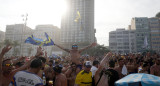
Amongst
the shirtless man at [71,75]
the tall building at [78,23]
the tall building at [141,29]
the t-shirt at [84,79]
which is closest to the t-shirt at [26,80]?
the t-shirt at [84,79]

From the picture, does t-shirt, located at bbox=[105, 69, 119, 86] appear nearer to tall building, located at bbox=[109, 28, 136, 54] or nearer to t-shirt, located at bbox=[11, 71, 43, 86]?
t-shirt, located at bbox=[11, 71, 43, 86]

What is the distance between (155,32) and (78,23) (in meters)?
53.9

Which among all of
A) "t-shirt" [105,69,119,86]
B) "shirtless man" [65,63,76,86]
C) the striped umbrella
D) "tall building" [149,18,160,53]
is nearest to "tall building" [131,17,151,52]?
"tall building" [149,18,160,53]

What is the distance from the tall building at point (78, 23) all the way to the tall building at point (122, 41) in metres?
15.1

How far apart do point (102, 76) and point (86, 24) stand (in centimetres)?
7419

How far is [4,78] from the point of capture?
3215 millimetres

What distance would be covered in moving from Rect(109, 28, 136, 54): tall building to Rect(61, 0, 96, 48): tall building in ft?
49.6

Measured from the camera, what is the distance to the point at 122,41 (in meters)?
81.1

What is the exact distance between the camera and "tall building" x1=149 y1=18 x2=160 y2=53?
7533cm

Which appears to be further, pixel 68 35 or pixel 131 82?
pixel 68 35

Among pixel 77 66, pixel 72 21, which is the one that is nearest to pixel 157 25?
pixel 72 21

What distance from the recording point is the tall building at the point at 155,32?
247 ft

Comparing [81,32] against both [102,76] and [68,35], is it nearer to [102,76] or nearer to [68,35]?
[68,35]

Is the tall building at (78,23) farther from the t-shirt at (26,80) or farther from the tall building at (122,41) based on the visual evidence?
the t-shirt at (26,80)
